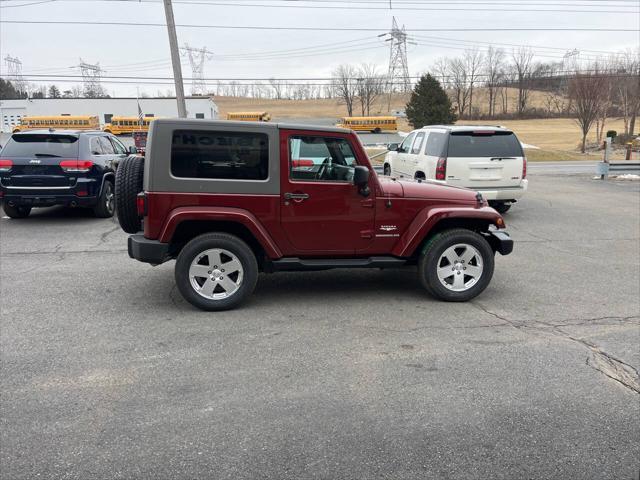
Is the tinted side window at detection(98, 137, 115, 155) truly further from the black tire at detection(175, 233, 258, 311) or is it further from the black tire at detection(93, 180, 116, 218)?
the black tire at detection(175, 233, 258, 311)

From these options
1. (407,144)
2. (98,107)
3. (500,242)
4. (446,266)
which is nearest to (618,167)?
(407,144)

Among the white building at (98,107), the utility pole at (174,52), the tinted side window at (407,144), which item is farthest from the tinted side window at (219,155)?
the white building at (98,107)

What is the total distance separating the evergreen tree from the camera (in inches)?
1602

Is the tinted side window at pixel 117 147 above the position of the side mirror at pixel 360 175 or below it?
above

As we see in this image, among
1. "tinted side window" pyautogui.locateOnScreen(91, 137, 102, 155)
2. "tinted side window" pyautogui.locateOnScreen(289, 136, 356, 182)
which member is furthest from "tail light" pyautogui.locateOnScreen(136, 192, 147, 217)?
"tinted side window" pyautogui.locateOnScreen(91, 137, 102, 155)

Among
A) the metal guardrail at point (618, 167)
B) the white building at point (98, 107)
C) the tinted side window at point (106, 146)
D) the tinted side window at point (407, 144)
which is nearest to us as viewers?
the tinted side window at point (106, 146)

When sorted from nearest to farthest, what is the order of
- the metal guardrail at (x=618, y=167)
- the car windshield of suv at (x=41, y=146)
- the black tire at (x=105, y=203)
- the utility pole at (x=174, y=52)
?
1. the car windshield of suv at (x=41, y=146)
2. the black tire at (x=105, y=203)
3. the metal guardrail at (x=618, y=167)
4. the utility pole at (x=174, y=52)

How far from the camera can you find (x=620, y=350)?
14.3ft

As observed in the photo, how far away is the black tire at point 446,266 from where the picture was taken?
5508mm

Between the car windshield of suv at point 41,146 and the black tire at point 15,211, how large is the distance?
3.88 ft

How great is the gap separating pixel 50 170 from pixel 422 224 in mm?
7396

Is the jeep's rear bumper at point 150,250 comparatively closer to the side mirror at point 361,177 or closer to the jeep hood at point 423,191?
the side mirror at point 361,177

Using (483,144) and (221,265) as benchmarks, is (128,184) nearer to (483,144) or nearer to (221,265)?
(221,265)

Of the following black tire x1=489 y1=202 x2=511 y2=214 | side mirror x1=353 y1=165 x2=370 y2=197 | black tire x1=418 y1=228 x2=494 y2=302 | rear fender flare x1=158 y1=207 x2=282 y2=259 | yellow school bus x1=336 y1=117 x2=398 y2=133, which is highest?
yellow school bus x1=336 y1=117 x2=398 y2=133
